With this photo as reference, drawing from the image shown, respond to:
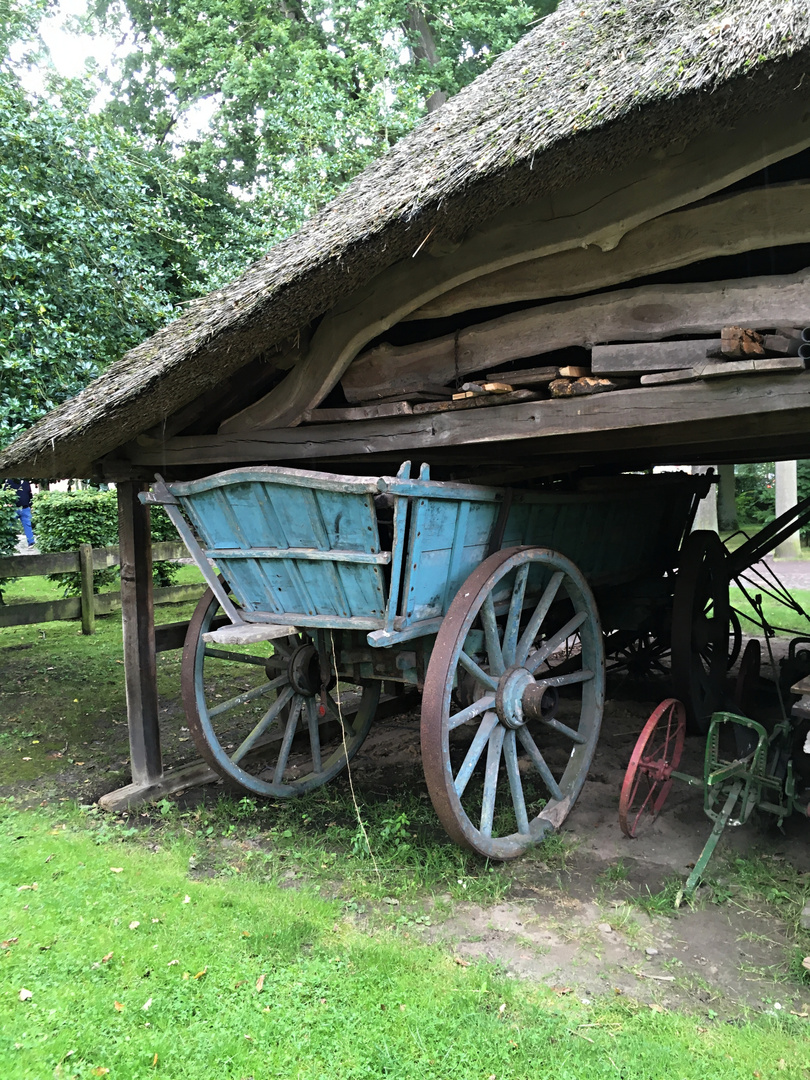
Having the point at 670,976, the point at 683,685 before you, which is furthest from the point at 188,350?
the point at 683,685

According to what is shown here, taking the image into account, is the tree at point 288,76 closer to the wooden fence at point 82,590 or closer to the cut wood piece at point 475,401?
the wooden fence at point 82,590

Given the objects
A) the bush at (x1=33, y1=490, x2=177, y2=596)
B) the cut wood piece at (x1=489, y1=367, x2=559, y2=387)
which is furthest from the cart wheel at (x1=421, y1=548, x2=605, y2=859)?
the bush at (x1=33, y1=490, x2=177, y2=596)

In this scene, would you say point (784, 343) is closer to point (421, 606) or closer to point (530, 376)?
point (530, 376)

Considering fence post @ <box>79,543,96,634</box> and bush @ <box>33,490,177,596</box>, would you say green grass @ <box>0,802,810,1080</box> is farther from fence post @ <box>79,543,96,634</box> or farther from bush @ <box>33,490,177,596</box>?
bush @ <box>33,490,177,596</box>

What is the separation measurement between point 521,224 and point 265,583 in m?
2.03

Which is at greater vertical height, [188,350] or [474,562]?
[188,350]

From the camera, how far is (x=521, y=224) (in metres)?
3.30

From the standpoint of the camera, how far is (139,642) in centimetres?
475

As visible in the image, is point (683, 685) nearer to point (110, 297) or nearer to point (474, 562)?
point (474, 562)

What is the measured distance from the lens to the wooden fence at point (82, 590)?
8125 mm

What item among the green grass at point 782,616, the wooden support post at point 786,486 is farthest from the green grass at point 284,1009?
the wooden support post at point 786,486

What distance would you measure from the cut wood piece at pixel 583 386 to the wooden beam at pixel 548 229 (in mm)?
529

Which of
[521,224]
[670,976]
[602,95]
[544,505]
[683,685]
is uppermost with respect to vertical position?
[602,95]

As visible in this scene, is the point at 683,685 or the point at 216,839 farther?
the point at 683,685
